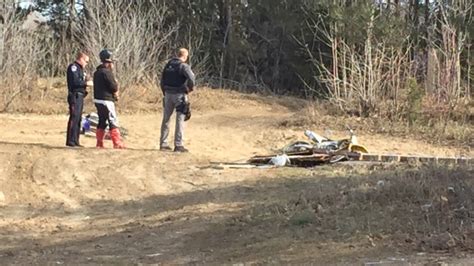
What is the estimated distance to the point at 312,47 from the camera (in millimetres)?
32531

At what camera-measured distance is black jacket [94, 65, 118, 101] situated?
13336mm

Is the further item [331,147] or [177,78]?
[331,147]

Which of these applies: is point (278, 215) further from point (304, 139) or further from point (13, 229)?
point (304, 139)

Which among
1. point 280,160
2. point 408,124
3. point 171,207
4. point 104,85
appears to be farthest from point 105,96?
point 408,124

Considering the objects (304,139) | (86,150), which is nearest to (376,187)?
(86,150)

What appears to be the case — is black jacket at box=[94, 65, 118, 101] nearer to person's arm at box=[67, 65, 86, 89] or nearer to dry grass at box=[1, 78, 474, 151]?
person's arm at box=[67, 65, 86, 89]

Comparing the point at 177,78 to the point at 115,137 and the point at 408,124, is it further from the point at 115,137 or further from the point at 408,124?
the point at 408,124

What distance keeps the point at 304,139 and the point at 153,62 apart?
424 inches

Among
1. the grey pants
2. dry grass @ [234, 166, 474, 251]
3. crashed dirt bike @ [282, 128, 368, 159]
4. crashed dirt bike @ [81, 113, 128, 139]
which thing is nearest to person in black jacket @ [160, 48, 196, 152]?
the grey pants

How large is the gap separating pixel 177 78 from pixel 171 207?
3.66m

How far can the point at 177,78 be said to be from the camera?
13.3m

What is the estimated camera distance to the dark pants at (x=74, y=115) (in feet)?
44.1

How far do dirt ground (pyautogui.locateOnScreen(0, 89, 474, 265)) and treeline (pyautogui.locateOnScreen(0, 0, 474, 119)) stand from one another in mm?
2410

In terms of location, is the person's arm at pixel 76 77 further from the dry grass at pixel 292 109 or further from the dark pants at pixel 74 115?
the dry grass at pixel 292 109
